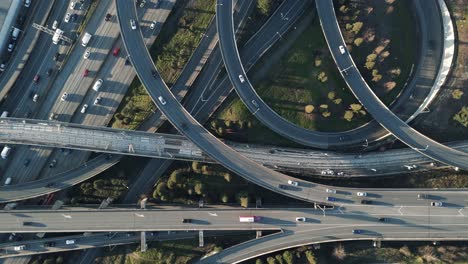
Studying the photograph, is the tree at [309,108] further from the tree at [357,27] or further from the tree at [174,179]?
the tree at [174,179]

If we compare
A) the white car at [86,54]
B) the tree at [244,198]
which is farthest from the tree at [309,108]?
the white car at [86,54]

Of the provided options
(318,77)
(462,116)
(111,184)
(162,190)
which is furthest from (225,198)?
(462,116)

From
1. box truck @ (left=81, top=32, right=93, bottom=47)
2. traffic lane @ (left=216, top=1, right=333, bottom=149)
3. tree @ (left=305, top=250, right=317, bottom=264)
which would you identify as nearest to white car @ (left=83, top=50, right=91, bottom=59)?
box truck @ (left=81, top=32, right=93, bottom=47)

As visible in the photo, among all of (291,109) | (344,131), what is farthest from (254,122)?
(344,131)

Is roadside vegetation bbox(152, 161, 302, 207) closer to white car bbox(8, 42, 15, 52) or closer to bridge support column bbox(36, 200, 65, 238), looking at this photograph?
bridge support column bbox(36, 200, 65, 238)

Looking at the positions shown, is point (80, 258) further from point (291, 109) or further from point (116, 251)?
point (291, 109)
